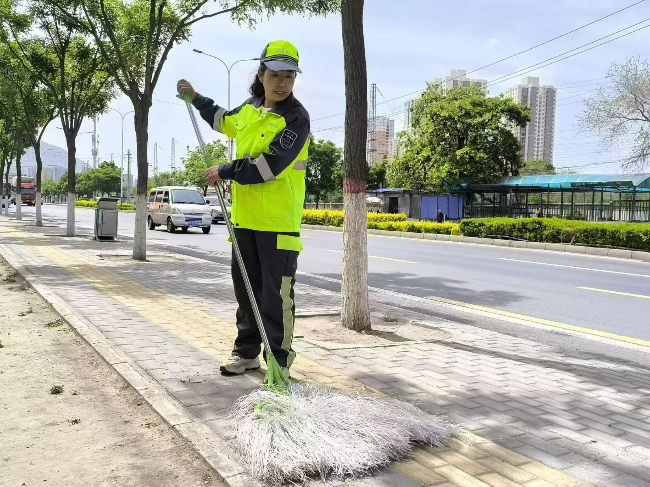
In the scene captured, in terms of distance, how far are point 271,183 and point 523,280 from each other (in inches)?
299

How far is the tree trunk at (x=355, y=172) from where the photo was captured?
17.9 feet

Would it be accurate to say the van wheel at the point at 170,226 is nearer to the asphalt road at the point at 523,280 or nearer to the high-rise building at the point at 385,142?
the asphalt road at the point at 523,280

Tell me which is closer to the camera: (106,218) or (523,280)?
(523,280)

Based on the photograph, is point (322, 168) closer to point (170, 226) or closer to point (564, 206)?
point (564, 206)

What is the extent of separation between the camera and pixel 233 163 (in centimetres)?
324

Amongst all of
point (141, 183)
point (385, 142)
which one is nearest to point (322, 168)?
point (385, 142)

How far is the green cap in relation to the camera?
3227 millimetres

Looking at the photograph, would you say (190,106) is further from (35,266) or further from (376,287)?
(35,266)

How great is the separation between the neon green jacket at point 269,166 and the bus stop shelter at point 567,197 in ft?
81.8

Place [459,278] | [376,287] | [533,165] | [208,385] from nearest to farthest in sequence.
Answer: [208,385], [376,287], [459,278], [533,165]

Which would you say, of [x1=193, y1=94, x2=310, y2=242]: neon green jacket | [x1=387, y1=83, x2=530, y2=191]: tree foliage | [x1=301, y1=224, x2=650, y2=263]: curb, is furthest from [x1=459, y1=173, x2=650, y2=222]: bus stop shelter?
[x1=193, y1=94, x2=310, y2=242]: neon green jacket

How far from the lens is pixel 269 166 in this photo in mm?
3133

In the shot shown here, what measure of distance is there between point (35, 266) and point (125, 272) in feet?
4.76

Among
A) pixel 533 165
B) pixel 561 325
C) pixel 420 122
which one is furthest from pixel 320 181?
pixel 561 325
